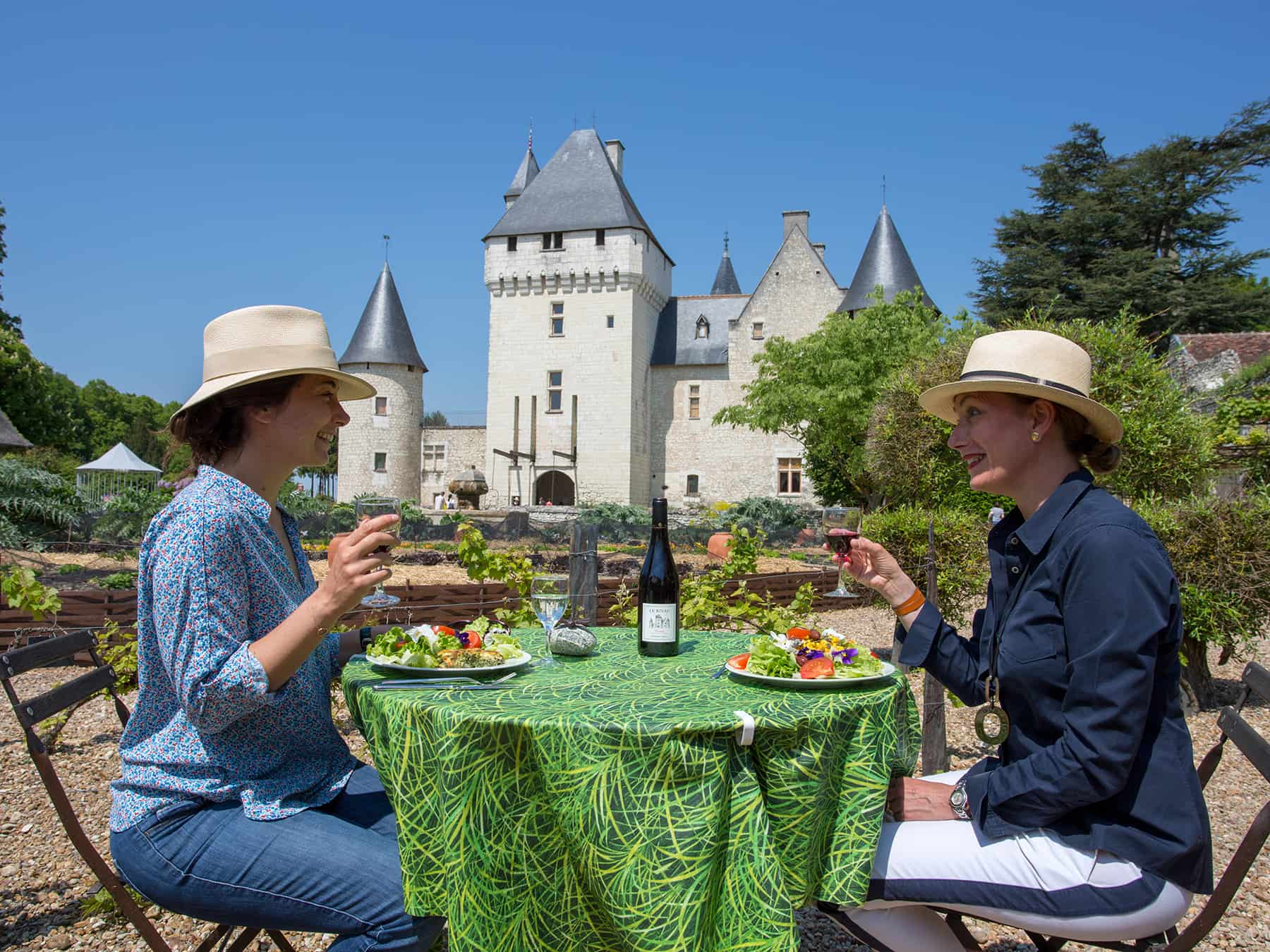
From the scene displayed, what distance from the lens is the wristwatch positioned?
2070 millimetres

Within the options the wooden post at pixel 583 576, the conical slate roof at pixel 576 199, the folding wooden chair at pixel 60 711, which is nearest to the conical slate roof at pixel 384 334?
the conical slate roof at pixel 576 199

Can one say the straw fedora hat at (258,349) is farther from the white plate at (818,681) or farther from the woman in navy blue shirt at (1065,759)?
the woman in navy blue shirt at (1065,759)

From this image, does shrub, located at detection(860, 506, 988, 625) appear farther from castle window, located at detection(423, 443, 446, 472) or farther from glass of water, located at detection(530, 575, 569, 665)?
castle window, located at detection(423, 443, 446, 472)

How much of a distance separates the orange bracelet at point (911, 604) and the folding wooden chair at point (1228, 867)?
78 cm

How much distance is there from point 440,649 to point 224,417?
2.88 feet

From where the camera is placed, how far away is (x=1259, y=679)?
216 cm

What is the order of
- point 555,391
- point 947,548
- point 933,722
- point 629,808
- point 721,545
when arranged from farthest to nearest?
point 555,391, point 947,548, point 721,545, point 933,722, point 629,808

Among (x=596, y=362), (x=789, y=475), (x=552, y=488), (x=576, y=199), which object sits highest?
(x=576, y=199)

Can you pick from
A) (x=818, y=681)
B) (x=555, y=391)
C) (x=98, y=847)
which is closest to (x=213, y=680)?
(x=818, y=681)

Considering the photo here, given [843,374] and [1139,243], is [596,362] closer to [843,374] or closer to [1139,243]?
[843,374]

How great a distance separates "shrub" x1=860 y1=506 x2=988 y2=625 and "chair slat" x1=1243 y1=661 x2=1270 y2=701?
4553mm

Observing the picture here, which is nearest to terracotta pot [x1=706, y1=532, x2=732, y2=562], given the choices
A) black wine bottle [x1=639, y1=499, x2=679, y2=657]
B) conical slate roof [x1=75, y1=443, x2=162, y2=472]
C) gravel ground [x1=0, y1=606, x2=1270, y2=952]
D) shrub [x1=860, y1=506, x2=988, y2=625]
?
shrub [x1=860, y1=506, x2=988, y2=625]

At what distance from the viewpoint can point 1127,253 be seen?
2917 cm

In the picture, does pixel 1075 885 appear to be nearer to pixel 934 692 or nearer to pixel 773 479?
pixel 934 692
